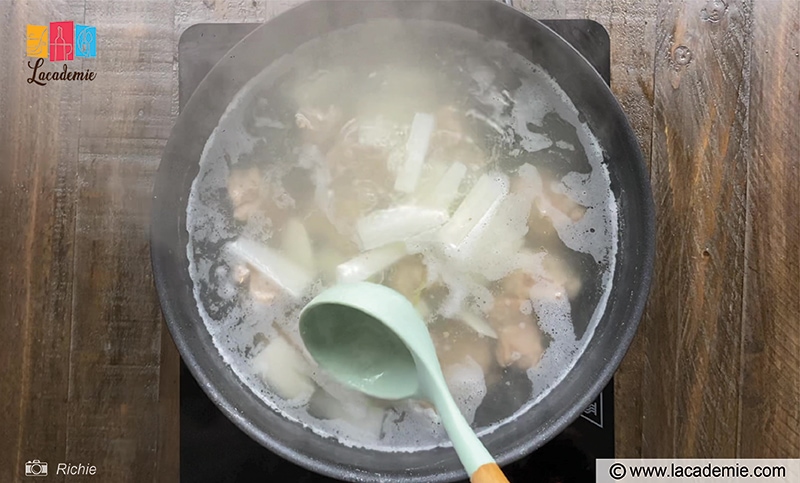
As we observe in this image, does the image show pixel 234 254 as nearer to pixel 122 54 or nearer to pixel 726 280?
pixel 122 54

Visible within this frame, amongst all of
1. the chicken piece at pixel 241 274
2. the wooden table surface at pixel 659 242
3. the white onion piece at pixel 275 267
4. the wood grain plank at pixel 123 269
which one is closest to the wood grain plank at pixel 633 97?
the wooden table surface at pixel 659 242

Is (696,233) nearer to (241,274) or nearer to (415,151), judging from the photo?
(415,151)

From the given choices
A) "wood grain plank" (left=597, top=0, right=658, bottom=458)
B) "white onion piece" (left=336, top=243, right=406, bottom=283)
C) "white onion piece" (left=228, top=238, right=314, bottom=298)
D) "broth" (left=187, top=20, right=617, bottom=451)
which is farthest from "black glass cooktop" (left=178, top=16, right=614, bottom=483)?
"white onion piece" (left=336, top=243, right=406, bottom=283)

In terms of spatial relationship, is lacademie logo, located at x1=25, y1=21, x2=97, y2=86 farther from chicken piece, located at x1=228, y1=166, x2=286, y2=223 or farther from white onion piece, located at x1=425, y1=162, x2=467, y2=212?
white onion piece, located at x1=425, y1=162, x2=467, y2=212

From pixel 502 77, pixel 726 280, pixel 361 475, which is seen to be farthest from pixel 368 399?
pixel 726 280

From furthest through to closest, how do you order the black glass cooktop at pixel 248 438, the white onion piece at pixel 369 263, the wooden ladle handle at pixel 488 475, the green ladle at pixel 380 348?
the black glass cooktop at pixel 248 438 → the white onion piece at pixel 369 263 → the green ladle at pixel 380 348 → the wooden ladle handle at pixel 488 475

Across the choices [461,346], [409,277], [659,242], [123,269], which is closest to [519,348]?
[461,346]

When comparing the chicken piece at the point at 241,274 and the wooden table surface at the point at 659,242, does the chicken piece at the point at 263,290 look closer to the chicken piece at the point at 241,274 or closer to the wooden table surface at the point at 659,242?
the chicken piece at the point at 241,274
